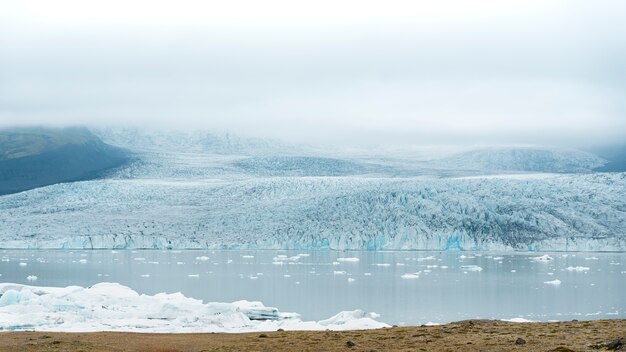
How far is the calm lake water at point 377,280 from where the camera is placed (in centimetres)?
2364

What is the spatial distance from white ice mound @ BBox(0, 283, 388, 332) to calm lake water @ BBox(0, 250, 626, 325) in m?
3.20

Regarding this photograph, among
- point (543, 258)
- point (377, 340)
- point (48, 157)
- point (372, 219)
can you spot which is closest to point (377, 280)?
point (543, 258)

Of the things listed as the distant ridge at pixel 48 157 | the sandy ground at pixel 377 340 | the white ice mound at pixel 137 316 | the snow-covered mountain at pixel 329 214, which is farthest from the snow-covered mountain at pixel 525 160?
the sandy ground at pixel 377 340

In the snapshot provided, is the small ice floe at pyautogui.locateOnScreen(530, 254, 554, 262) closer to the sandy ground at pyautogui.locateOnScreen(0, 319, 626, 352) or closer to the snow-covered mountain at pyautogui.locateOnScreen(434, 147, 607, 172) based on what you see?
the sandy ground at pyautogui.locateOnScreen(0, 319, 626, 352)

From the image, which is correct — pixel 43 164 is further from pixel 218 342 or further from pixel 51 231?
pixel 218 342

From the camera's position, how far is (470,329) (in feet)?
42.7

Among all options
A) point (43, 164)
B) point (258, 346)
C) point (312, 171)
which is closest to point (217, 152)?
point (43, 164)

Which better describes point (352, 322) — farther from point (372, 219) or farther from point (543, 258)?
point (372, 219)

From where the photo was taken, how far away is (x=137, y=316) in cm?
1831

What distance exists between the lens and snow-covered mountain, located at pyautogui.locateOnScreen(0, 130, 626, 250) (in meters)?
46.4

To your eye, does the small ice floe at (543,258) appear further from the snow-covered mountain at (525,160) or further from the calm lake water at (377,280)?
the snow-covered mountain at (525,160)

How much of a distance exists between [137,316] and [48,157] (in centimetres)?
7261

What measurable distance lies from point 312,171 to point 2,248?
29136mm

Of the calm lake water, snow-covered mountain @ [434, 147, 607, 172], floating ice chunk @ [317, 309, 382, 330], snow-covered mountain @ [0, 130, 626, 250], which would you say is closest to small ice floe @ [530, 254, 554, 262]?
the calm lake water
